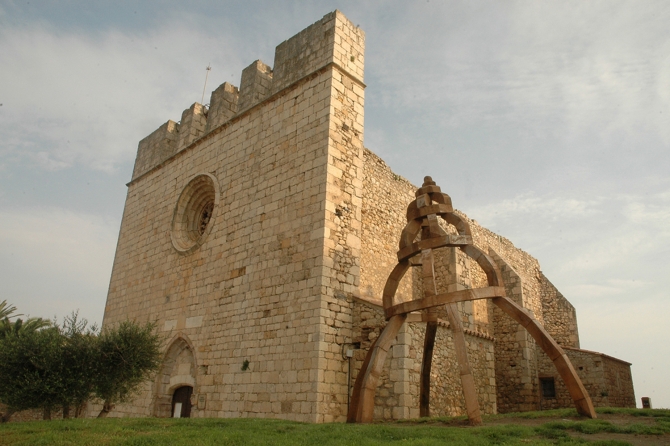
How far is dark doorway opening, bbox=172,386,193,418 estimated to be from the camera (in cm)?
1104

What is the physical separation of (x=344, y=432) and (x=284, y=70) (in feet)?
26.6

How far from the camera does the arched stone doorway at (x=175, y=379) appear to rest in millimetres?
11031

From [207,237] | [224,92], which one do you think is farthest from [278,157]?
[224,92]

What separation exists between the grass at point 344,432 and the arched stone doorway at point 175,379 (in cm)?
338

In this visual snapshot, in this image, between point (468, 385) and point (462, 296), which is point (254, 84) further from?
point (468, 385)

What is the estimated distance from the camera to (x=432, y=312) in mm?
7898

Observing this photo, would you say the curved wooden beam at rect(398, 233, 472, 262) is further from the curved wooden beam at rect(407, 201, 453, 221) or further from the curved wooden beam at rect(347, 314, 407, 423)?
the curved wooden beam at rect(347, 314, 407, 423)

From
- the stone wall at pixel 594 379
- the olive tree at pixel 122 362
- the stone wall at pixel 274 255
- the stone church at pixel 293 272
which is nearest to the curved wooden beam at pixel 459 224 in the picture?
the stone church at pixel 293 272

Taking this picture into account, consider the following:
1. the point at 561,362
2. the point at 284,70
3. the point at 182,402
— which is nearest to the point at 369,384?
the point at 561,362

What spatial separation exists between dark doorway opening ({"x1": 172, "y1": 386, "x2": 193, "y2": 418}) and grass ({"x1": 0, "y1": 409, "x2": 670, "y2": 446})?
3466mm

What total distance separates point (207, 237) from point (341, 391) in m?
5.19

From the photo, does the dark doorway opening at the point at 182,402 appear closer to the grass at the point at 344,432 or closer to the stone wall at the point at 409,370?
the grass at the point at 344,432

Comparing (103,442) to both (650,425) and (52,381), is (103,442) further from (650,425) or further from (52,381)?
(650,425)

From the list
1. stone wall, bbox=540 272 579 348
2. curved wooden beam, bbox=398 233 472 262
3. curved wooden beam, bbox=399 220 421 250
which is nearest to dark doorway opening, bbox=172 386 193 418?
curved wooden beam, bbox=399 220 421 250
